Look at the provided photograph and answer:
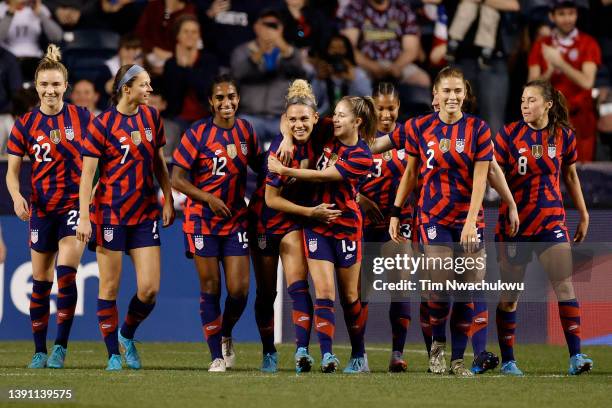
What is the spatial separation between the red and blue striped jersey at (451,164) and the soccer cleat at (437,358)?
857 mm

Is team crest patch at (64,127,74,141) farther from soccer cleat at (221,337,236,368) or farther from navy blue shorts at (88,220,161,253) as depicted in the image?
soccer cleat at (221,337,236,368)

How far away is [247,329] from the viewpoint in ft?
40.9

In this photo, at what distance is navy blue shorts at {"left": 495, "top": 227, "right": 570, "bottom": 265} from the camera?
31.0 feet

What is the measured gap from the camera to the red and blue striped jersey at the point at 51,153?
9453 millimetres

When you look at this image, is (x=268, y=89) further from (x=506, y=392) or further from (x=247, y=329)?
(x=506, y=392)

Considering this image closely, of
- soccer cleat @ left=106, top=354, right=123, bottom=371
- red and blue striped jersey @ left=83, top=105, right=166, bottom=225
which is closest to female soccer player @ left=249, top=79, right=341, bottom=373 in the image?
red and blue striped jersey @ left=83, top=105, right=166, bottom=225

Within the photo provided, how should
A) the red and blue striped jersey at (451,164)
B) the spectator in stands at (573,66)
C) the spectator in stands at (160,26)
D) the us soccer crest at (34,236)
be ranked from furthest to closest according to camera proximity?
the spectator in stands at (160,26) < the spectator in stands at (573,66) < the us soccer crest at (34,236) < the red and blue striped jersey at (451,164)

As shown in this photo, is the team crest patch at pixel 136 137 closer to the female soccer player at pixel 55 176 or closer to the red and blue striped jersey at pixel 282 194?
the female soccer player at pixel 55 176

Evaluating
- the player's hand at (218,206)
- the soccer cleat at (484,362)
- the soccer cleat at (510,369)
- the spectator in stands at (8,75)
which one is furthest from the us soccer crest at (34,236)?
the spectator in stands at (8,75)

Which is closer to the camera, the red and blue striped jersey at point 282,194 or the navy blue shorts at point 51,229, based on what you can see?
the red and blue striped jersey at point 282,194

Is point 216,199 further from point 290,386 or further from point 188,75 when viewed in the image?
point 188,75

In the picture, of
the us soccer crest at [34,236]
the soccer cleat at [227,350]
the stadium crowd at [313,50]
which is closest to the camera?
the us soccer crest at [34,236]

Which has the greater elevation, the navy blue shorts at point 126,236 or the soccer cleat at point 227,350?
the navy blue shorts at point 126,236

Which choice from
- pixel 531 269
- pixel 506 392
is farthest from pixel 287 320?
pixel 506 392
